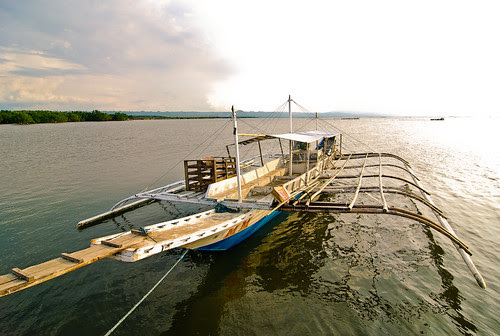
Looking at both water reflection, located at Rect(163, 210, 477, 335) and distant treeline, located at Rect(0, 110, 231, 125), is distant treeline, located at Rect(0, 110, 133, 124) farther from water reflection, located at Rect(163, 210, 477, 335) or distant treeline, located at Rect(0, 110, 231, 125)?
water reflection, located at Rect(163, 210, 477, 335)

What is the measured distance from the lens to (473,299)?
8.16 meters

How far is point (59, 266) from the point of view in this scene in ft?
18.6

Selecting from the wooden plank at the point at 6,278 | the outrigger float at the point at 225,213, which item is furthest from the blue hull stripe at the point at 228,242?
the wooden plank at the point at 6,278

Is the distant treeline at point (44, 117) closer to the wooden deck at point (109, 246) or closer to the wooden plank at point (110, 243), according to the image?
the wooden deck at point (109, 246)

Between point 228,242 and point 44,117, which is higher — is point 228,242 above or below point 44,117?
below

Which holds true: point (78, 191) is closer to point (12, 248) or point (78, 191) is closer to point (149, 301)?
point (12, 248)

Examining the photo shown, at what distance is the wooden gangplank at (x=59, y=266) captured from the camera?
16.0ft

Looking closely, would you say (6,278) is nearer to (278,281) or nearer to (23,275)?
(23,275)

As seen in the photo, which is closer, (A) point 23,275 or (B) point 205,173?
(A) point 23,275

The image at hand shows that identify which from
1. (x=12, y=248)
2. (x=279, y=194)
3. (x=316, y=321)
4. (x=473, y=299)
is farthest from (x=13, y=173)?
(x=473, y=299)

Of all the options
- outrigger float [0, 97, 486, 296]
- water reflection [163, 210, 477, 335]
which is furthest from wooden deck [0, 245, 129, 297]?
water reflection [163, 210, 477, 335]

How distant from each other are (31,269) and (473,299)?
13.4m

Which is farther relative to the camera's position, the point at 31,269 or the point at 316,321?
the point at 316,321

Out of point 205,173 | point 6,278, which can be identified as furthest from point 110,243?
point 205,173
